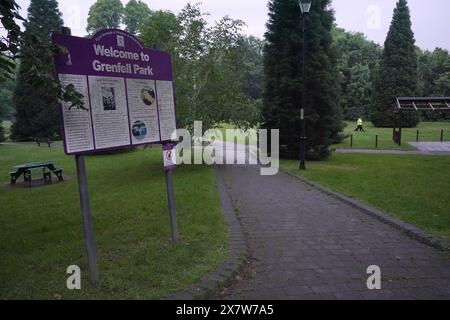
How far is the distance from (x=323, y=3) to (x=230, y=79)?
7394 millimetres

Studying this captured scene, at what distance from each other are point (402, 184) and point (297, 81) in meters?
8.77

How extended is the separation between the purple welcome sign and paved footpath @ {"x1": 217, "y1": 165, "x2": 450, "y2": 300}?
7.39ft

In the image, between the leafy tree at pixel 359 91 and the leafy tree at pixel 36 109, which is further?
the leafy tree at pixel 359 91

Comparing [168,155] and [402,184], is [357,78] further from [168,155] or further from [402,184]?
[168,155]

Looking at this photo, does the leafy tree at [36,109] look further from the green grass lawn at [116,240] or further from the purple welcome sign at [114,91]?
the purple welcome sign at [114,91]

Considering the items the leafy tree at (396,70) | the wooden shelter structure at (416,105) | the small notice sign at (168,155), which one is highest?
the leafy tree at (396,70)

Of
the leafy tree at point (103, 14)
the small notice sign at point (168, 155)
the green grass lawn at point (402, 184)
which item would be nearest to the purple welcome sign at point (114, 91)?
the small notice sign at point (168, 155)

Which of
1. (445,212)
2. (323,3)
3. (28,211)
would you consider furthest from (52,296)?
(323,3)

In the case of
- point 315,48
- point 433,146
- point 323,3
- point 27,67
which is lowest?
point 433,146

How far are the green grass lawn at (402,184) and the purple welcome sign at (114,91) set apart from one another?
485 centimetres

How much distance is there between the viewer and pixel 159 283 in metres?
4.50

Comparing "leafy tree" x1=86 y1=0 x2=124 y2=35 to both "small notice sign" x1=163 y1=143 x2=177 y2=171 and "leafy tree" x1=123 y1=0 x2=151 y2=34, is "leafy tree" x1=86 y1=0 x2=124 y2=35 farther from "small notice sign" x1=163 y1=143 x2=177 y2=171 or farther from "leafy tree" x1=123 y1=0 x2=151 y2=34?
"small notice sign" x1=163 y1=143 x2=177 y2=171

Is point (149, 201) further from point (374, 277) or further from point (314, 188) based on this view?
point (374, 277)

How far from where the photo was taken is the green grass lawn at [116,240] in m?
4.50
